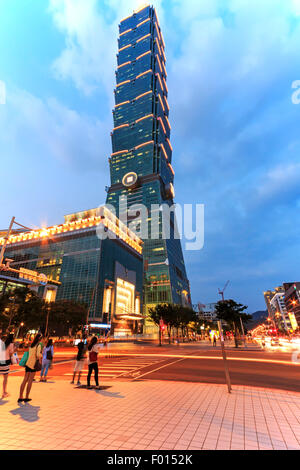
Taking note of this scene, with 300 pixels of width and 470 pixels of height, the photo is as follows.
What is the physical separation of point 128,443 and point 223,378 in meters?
9.54

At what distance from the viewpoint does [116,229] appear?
312 feet

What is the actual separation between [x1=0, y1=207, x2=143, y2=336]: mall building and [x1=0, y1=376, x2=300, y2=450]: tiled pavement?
2499 inches

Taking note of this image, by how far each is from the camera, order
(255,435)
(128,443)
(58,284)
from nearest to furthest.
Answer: (128,443)
(255,435)
(58,284)

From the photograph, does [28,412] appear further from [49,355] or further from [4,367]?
[49,355]

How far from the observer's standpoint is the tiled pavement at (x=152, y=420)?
15.8 ft

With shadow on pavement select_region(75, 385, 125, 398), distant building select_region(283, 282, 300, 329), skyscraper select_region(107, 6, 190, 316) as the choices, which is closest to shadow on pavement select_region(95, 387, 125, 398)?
shadow on pavement select_region(75, 385, 125, 398)

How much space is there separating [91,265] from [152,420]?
75.1m

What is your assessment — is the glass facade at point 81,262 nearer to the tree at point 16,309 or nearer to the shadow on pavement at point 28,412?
the tree at point 16,309

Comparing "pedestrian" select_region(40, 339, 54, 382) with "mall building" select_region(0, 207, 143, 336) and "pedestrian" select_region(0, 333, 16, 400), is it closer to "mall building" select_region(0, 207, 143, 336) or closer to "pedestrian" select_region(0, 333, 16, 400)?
"pedestrian" select_region(0, 333, 16, 400)

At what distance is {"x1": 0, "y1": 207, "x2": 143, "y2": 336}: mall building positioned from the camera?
75.7 meters

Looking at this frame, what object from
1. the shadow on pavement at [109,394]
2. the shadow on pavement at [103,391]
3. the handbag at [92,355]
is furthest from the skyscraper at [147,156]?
the shadow on pavement at [109,394]

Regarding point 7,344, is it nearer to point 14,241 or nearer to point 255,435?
point 255,435
